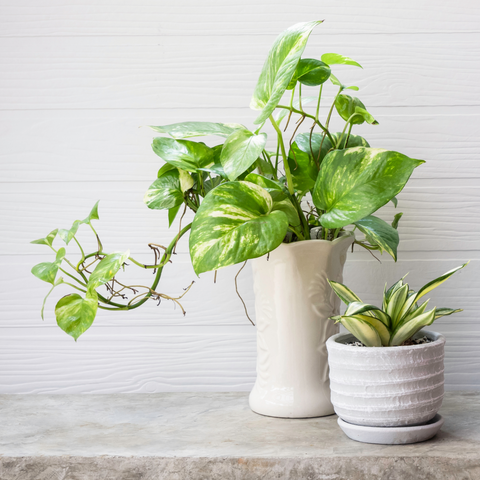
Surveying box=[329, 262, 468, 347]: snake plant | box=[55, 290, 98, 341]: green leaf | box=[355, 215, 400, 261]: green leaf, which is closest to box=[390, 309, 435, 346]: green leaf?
box=[329, 262, 468, 347]: snake plant

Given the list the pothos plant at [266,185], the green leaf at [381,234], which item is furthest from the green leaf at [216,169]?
the green leaf at [381,234]

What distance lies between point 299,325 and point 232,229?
10.6 inches

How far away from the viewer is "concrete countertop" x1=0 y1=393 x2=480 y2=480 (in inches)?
26.7

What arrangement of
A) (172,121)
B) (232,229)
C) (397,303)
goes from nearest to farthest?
(232,229)
(397,303)
(172,121)

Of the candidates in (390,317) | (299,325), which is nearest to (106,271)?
(299,325)

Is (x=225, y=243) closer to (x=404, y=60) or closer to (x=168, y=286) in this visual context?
(x=168, y=286)

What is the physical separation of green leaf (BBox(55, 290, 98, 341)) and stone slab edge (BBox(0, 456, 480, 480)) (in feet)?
0.58

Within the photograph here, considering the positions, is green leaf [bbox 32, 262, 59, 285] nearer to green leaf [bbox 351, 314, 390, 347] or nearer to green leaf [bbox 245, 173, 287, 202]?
green leaf [bbox 245, 173, 287, 202]

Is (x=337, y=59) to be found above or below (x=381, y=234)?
above

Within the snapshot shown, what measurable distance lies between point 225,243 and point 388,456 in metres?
0.35

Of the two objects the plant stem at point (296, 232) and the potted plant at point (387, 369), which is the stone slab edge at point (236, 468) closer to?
the potted plant at point (387, 369)

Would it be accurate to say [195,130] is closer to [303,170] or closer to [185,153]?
[185,153]

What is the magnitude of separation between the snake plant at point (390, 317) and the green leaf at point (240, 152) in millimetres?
243

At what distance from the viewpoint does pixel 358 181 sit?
68cm
